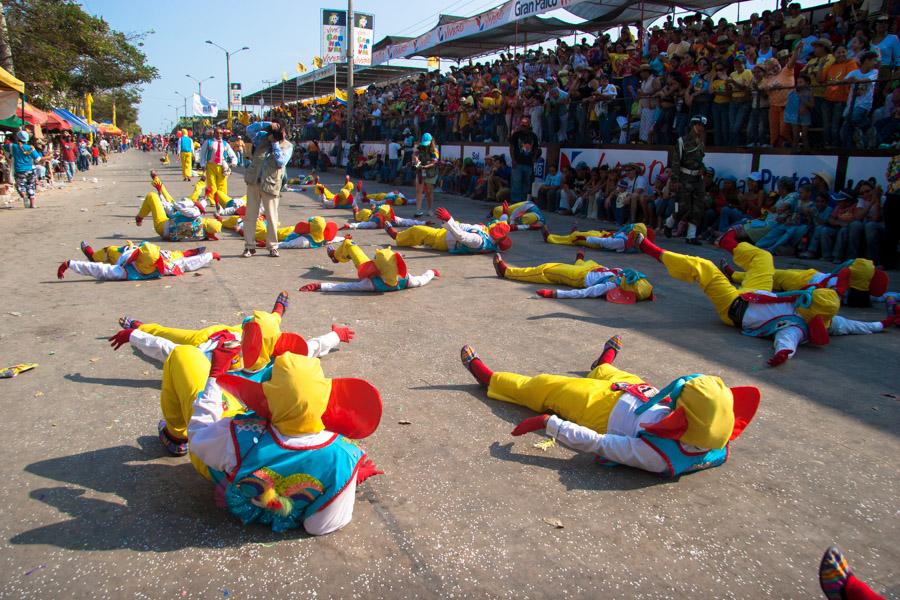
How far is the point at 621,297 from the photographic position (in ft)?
23.7

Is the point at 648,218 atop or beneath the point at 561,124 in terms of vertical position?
beneath

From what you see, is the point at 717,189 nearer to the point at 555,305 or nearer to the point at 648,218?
the point at 648,218

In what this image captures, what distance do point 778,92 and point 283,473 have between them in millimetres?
11467

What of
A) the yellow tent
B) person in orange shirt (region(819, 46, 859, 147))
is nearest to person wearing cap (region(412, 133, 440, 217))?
person in orange shirt (region(819, 46, 859, 147))

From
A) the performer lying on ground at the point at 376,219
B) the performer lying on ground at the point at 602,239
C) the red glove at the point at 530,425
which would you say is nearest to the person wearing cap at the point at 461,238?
the performer lying on ground at the point at 602,239

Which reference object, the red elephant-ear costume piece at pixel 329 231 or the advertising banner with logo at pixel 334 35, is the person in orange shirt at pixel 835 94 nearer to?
the red elephant-ear costume piece at pixel 329 231

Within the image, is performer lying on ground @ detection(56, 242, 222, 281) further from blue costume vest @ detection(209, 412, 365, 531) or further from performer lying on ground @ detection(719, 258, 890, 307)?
performer lying on ground @ detection(719, 258, 890, 307)

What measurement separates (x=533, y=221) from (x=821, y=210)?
4.90 m

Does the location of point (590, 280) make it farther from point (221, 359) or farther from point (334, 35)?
point (334, 35)

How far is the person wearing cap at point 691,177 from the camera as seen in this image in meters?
10.6

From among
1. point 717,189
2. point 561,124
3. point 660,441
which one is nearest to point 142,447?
Result: point 660,441

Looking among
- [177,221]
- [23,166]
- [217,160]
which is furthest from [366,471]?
[23,166]

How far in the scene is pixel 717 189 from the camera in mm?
11742

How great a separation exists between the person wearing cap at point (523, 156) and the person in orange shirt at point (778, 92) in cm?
574
